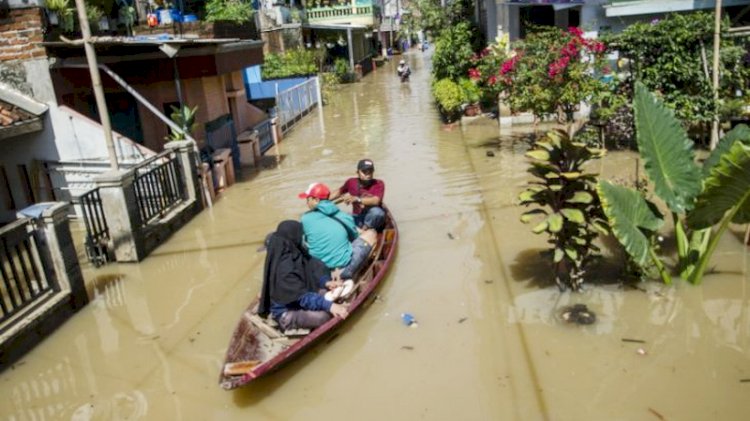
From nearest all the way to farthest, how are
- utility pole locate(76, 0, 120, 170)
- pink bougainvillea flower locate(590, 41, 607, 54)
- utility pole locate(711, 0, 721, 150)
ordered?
utility pole locate(76, 0, 120, 170)
utility pole locate(711, 0, 721, 150)
pink bougainvillea flower locate(590, 41, 607, 54)

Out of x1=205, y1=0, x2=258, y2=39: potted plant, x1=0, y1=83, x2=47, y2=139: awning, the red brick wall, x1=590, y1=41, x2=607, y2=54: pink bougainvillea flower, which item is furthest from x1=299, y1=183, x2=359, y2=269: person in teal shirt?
x1=205, y1=0, x2=258, y2=39: potted plant

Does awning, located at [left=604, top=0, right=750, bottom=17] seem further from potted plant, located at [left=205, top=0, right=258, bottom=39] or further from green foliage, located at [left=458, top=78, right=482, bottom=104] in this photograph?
potted plant, located at [left=205, top=0, right=258, bottom=39]

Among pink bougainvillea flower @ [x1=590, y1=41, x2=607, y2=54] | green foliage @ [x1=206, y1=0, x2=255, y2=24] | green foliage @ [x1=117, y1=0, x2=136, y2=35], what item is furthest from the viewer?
green foliage @ [x1=206, y1=0, x2=255, y2=24]

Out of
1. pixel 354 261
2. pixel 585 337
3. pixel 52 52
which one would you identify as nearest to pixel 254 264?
pixel 354 261

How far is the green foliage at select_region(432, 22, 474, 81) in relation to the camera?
2000cm

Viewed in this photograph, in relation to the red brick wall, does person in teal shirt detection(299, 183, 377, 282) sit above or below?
below

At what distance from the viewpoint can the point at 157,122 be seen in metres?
14.5

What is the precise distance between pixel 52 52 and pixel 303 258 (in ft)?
25.9

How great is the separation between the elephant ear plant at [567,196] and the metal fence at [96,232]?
6.40 meters

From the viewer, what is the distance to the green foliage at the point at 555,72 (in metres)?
12.5

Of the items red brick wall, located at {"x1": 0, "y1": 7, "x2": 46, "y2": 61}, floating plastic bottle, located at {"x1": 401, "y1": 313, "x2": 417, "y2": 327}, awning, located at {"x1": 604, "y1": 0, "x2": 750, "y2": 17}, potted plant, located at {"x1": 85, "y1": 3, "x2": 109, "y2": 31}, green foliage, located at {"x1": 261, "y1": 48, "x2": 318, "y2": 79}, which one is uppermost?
potted plant, located at {"x1": 85, "y1": 3, "x2": 109, "y2": 31}

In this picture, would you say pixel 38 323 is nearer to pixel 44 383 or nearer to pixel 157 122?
pixel 44 383

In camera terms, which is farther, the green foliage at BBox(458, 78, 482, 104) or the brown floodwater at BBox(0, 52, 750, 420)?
the green foliage at BBox(458, 78, 482, 104)

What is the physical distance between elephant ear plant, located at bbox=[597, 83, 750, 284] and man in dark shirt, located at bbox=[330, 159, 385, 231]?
3.38 metres
